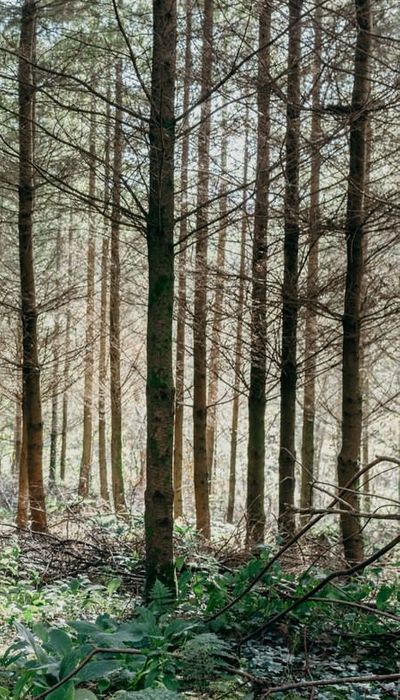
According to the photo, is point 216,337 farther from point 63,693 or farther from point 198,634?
point 63,693

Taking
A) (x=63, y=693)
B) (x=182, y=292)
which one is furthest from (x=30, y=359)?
(x=63, y=693)

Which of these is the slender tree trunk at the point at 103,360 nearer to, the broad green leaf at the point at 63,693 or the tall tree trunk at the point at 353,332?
the tall tree trunk at the point at 353,332

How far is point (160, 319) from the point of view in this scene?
416cm

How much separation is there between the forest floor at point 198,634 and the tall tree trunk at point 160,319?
1.07ft

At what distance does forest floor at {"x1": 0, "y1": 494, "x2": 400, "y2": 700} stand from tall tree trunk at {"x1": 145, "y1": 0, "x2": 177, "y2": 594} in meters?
0.33

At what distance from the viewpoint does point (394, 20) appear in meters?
5.70

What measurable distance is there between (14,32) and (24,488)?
7438 millimetres

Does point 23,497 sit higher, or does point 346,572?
point 346,572

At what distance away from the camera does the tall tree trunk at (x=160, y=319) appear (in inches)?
161

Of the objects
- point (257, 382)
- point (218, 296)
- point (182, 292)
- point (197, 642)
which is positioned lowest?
point (197, 642)

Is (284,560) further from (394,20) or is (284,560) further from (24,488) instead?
(24,488)

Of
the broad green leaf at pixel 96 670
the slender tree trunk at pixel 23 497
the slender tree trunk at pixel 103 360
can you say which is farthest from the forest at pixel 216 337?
the slender tree trunk at pixel 103 360

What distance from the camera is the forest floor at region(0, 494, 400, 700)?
2488 mm

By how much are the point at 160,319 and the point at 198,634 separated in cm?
195
